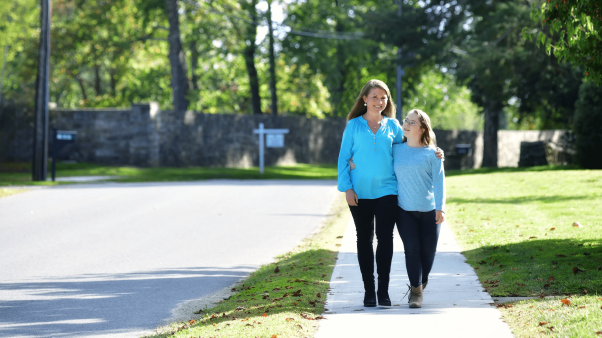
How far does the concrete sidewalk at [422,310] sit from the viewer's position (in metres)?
5.27

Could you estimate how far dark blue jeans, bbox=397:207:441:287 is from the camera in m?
6.06

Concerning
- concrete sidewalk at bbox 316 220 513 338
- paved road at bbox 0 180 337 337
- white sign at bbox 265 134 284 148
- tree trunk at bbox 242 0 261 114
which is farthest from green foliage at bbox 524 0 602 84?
tree trunk at bbox 242 0 261 114

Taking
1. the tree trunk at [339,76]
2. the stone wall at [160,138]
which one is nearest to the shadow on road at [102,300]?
the stone wall at [160,138]

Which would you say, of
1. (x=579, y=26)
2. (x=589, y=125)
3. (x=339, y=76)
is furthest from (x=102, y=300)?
(x=339, y=76)

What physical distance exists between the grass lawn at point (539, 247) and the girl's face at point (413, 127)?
158 cm

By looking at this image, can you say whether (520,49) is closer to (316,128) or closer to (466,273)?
(316,128)

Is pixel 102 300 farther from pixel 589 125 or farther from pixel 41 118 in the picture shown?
pixel 589 125

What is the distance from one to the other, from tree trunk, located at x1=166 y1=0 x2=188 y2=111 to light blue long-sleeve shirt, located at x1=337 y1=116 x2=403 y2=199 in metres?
27.3

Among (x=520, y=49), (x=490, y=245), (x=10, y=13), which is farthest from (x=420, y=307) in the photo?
(x=10, y=13)

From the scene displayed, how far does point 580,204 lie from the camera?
13883mm

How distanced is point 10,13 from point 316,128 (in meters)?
22.3

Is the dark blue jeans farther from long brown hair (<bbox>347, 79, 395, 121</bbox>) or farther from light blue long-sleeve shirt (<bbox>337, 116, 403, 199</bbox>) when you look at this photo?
long brown hair (<bbox>347, 79, 395, 121</bbox>)

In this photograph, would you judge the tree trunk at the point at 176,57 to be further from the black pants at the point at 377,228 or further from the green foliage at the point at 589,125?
the black pants at the point at 377,228

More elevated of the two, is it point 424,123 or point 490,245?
point 424,123
